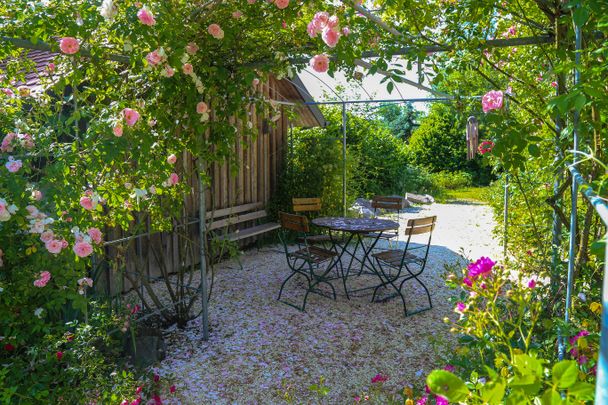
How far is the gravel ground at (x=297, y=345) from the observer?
310 centimetres

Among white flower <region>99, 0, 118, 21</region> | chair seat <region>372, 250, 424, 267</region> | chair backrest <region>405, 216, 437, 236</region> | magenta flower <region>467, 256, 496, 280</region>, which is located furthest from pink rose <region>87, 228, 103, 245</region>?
chair seat <region>372, 250, 424, 267</region>

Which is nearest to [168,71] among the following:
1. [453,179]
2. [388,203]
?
[388,203]

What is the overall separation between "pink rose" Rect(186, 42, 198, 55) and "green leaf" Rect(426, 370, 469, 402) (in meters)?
2.82

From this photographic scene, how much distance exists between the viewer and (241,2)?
3.08m

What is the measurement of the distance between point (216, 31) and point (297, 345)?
2305 mm

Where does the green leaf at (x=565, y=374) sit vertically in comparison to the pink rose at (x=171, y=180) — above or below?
below

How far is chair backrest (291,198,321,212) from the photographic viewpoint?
20.9 ft

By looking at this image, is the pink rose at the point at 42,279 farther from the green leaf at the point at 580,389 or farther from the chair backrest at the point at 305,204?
the chair backrest at the point at 305,204

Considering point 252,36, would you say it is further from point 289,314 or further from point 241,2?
point 289,314

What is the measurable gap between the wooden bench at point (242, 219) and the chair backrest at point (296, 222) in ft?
4.49

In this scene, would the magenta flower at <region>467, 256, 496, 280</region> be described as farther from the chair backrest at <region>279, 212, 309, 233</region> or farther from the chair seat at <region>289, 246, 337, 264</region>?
the chair seat at <region>289, 246, 337, 264</region>

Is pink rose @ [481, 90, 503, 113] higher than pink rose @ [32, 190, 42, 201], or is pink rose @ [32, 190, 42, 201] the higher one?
pink rose @ [481, 90, 503, 113]

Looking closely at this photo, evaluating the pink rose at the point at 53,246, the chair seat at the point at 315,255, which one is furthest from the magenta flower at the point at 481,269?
the chair seat at the point at 315,255

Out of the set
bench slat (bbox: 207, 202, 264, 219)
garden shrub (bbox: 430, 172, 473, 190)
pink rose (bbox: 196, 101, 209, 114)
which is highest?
pink rose (bbox: 196, 101, 209, 114)
